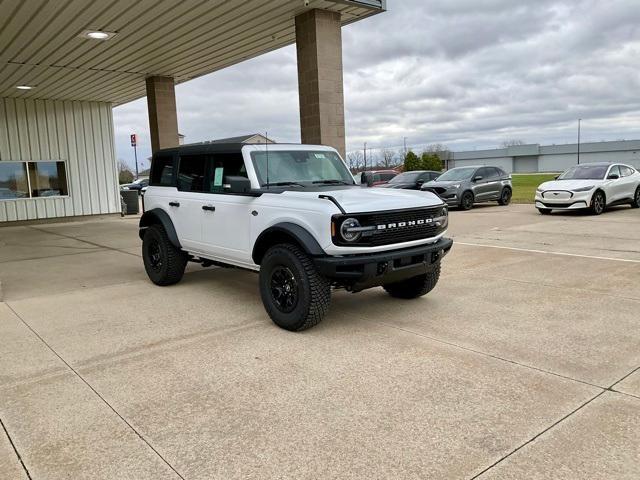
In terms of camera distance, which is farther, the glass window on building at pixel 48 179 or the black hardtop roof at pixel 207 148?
the glass window on building at pixel 48 179

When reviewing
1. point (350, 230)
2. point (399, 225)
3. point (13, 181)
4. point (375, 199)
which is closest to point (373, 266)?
point (350, 230)

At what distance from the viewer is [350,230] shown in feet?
15.0

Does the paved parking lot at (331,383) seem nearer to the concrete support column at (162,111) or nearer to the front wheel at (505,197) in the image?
the concrete support column at (162,111)

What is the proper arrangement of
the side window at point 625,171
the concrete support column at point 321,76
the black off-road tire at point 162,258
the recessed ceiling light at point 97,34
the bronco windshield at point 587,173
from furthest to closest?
the side window at point 625,171
the bronco windshield at point 587,173
the recessed ceiling light at point 97,34
the concrete support column at point 321,76
the black off-road tire at point 162,258

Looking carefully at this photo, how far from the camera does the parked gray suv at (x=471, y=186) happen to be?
17953 millimetres

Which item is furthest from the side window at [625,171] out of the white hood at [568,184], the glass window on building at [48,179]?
the glass window on building at [48,179]

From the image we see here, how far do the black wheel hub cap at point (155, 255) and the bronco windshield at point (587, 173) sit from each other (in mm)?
12806

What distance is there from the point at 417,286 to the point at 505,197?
594 inches

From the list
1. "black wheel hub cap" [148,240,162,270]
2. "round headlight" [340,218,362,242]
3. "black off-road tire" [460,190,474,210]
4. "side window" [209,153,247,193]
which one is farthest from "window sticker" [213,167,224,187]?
"black off-road tire" [460,190,474,210]

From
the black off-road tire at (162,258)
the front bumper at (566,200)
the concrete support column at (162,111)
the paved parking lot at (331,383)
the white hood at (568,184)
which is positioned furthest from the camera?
the concrete support column at (162,111)

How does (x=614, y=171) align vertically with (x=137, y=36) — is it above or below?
below

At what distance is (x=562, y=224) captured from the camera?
41.1 feet

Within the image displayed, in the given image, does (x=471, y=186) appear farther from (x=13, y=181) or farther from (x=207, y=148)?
(x=13, y=181)

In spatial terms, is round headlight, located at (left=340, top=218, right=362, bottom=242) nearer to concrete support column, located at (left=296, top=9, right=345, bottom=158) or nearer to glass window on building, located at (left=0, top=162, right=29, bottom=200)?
concrete support column, located at (left=296, top=9, right=345, bottom=158)
